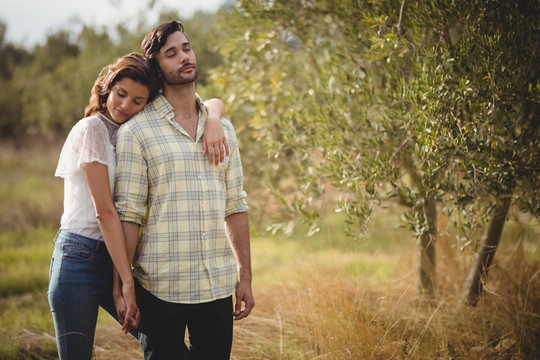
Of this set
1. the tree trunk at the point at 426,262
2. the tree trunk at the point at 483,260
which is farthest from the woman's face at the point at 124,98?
the tree trunk at the point at 483,260

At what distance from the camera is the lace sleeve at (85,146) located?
277cm

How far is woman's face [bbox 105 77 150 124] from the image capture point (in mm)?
2969

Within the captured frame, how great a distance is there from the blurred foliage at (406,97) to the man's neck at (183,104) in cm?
168

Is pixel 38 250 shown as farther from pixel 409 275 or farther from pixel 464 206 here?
pixel 464 206

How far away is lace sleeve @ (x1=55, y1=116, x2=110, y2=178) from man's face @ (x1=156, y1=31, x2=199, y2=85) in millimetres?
555

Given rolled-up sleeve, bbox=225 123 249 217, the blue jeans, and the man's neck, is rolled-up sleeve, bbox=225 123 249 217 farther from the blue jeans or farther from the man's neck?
the blue jeans

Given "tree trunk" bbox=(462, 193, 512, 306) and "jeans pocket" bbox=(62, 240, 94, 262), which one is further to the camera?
"tree trunk" bbox=(462, 193, 512, 306)

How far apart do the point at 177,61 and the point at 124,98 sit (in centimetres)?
42

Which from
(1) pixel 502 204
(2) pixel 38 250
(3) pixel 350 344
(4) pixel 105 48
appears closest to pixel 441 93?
(1) pixel 502 204

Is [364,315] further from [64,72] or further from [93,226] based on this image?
[64,72]

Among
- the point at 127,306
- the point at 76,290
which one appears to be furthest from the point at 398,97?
the point at 76,290

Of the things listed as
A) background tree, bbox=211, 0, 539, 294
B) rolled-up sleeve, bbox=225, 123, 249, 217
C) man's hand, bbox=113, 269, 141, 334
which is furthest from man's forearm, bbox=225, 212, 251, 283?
background tree, bbox=211, 0, 539, 294

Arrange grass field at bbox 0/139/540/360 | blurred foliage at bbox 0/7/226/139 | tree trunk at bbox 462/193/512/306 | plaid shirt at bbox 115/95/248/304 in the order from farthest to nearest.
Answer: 1. blurred foliage at bbox 0/7/226/139
2. tree trunk at bbox 462/193/512/306
3. grass field at bbox 0/139/540/360
4. plaid shirt at bbox 115/95/248/304

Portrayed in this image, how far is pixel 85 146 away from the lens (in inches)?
109
